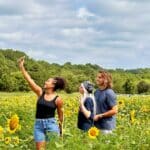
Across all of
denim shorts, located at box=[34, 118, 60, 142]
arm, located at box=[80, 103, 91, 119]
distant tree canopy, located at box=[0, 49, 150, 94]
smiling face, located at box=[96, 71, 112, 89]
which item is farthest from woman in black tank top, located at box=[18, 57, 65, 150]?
distant tree canopy, located at box=[0, 49, 150, 94]

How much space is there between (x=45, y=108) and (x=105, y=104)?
784 millimetres

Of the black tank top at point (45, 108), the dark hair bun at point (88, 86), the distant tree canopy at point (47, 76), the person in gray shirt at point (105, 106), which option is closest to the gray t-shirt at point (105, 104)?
the person in gray shirt at point (105, 106)

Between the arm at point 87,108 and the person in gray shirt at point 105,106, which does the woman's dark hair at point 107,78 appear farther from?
the arm at point 87,108

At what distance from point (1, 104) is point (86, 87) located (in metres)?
9.64

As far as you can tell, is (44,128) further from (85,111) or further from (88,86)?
(88,86)

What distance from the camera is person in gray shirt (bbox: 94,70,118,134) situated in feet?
27.2

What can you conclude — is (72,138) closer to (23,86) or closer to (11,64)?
(23,86)

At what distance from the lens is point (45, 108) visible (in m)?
8.23

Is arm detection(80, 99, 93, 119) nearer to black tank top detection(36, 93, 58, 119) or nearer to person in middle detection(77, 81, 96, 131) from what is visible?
person in middle detection(77, 81, 96, 131)

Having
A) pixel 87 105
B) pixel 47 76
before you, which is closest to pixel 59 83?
pixel 87 105

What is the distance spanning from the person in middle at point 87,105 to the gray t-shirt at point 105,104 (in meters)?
0.07

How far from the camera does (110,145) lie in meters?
7.11

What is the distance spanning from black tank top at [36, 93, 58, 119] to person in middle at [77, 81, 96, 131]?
1.21ft

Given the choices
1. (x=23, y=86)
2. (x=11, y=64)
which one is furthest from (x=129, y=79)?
(x=23, y=86)
